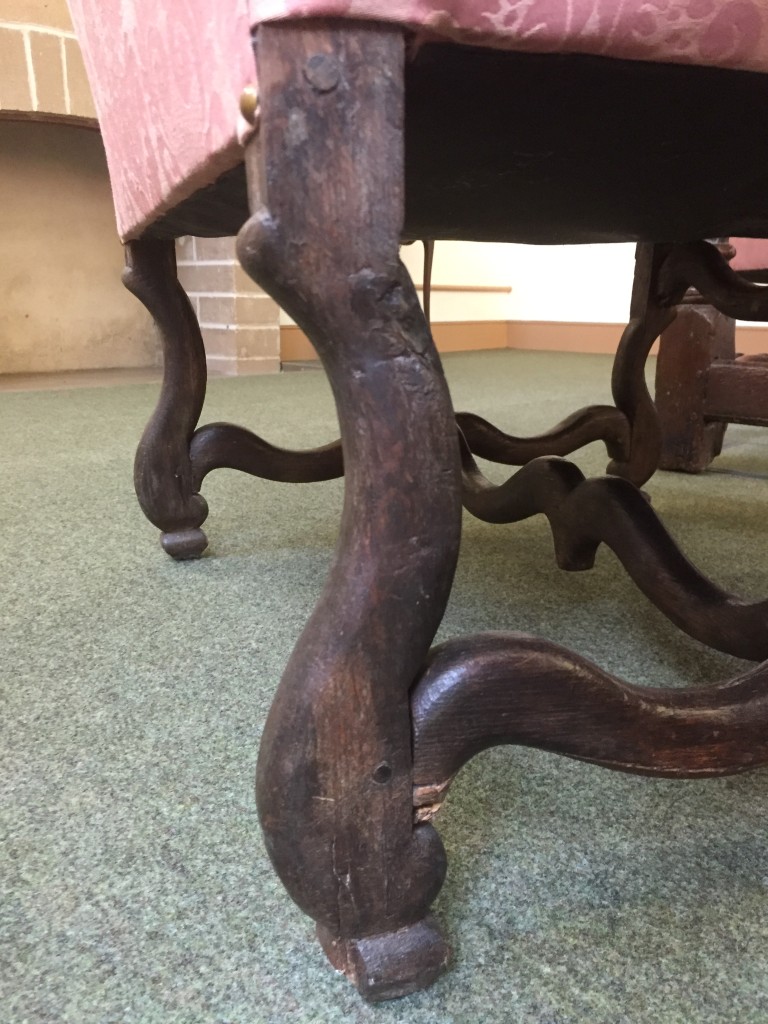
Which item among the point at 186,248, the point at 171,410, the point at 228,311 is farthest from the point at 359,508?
the point at 186,248

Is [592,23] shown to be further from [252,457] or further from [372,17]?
[252,457]

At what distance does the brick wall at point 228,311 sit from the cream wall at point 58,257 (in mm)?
321

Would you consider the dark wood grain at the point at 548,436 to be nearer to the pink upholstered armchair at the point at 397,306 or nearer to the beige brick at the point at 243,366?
the pink upholstered armchair at the point at 397,306

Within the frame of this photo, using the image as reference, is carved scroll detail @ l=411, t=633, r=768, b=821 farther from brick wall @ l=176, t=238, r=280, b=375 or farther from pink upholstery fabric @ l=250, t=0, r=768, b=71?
brick wall @ l=176, t=238, r=280, b=375

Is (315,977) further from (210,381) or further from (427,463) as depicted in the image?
(210,381)

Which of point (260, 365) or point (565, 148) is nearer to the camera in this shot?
point (565, 148)

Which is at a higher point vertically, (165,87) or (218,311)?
(165,87)

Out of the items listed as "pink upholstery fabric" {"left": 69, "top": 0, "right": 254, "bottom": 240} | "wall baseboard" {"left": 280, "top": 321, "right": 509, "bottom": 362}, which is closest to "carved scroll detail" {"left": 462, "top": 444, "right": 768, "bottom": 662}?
"pink upholstery fabric" {"left": 69, "top": 0, "right": 254, "bottom": 240}

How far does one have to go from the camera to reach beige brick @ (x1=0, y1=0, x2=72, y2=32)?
237 cm

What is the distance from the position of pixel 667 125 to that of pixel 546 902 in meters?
0.43

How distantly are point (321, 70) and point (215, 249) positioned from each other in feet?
8.98

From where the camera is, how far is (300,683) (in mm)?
373

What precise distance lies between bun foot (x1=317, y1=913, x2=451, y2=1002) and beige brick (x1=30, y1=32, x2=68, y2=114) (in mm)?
2665

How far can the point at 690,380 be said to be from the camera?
1530 millimetres
